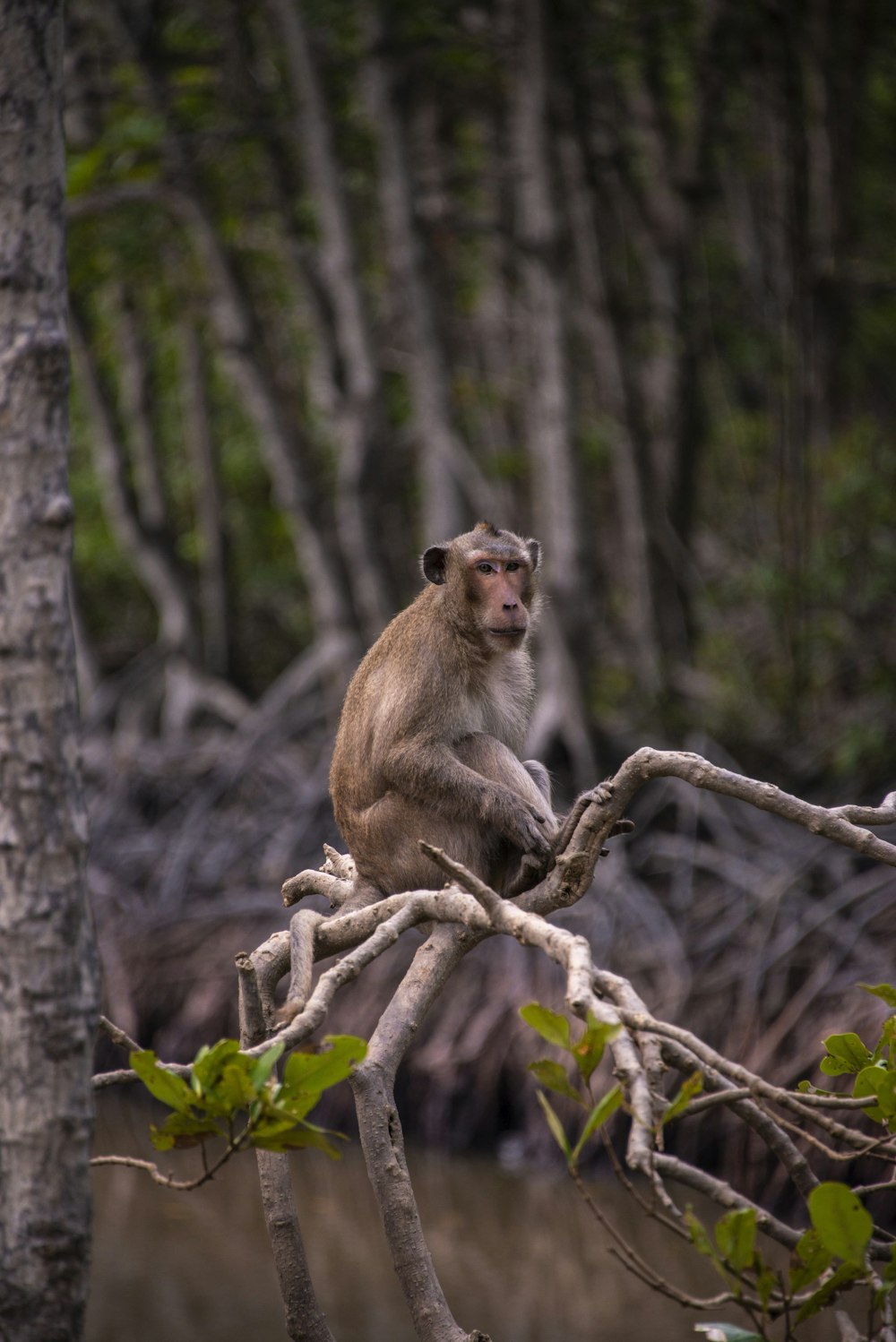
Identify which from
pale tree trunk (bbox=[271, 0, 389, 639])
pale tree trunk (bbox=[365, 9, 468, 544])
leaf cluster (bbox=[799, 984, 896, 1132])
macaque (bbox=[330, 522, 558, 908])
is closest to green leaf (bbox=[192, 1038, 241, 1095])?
leaf cluster (bbox=[799, 984, 896, 1132])

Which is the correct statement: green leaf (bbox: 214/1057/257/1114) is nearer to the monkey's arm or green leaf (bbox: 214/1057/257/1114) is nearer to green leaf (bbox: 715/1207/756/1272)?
green leaf (bbox: 715/1207/756/1272)

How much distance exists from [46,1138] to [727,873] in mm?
7044

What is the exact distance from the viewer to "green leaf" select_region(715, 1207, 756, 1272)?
2123mm

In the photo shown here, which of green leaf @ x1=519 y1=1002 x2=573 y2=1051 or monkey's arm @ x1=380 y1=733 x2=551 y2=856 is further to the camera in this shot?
monkey's arm @ x1=380 y1=733 x2=551 y2=856

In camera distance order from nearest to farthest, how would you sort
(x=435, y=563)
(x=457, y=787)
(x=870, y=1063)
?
(x=870, y=1063) → (x=457, y=787) → (x=435, y=563)

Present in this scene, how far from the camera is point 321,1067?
2314 mm

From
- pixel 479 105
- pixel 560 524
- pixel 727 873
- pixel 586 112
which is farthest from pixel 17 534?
pixel 479 105

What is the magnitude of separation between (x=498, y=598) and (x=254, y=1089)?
2.21 metres

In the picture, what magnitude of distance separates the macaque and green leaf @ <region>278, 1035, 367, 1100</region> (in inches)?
58.5

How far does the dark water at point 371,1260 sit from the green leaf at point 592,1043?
18.9 ft

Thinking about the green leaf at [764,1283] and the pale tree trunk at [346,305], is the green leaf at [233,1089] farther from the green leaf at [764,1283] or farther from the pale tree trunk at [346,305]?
the pale tree trunk at [346,305]

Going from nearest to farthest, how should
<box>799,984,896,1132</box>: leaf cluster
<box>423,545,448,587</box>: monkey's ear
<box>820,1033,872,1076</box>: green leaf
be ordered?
<box>799,984,896,1132</box>: leaf cluster → <box>820,1033,872,1076</box>: green leaf → <box>423,545,448,587</box>: monkey's ear

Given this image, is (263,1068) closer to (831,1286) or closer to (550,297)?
(831,1286)

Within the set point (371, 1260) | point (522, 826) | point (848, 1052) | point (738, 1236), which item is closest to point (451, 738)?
point (522, 826)
